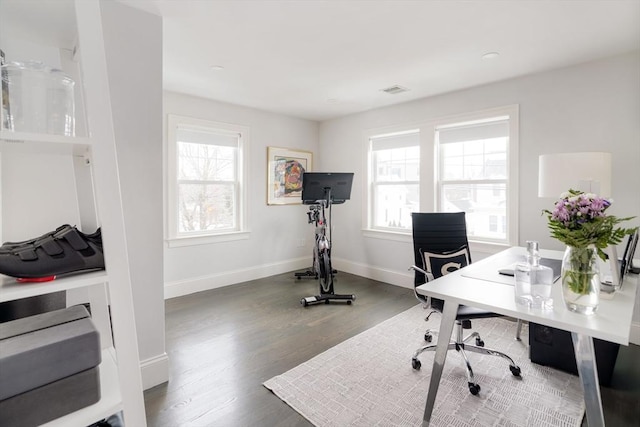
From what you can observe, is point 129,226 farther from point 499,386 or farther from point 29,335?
point 499,386

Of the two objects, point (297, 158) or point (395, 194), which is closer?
point (395, 194)

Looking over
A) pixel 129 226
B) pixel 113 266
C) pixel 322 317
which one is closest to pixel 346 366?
pixel 322 317

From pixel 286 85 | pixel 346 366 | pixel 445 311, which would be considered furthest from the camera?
pixel 286 85

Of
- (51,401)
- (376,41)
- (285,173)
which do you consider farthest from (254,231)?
(51,401)

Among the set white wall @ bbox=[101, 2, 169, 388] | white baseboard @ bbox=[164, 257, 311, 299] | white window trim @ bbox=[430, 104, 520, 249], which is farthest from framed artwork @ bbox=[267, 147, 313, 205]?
white wall @ bbox=[101, 2, 169, 388]

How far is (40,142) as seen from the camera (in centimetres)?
76

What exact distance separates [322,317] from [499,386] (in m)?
1.63

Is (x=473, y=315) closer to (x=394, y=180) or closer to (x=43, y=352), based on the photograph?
(x=43, y=352)

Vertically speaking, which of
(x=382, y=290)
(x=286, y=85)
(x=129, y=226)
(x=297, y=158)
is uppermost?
(x=286, y=85)

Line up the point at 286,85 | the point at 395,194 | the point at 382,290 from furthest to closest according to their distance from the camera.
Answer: the point at 395,194, the point at 382,290, the point at 286,85

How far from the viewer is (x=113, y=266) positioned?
2.65 ft

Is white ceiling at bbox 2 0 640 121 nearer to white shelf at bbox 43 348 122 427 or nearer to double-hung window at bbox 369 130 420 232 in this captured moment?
double-hung window at bbox 369 130 420 232

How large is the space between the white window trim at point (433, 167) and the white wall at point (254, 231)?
111 centimetres

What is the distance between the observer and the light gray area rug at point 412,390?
5.85 feet
